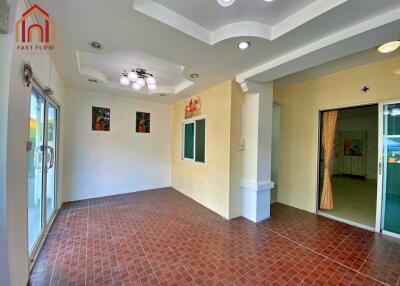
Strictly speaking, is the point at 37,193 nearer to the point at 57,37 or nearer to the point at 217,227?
the point at 57,37

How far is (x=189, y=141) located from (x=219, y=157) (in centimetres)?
152

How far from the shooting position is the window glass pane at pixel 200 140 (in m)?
4.20

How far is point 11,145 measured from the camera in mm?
1371

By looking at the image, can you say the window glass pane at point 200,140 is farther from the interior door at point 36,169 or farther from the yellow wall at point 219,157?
the interior door at point 36,169

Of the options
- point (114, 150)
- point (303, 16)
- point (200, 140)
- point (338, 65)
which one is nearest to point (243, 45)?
point (303, 16)

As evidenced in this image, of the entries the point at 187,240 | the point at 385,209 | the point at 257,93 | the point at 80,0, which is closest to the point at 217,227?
the point at 187,240

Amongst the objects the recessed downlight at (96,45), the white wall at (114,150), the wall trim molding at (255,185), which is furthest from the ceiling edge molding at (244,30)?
the white wall at (114,150)

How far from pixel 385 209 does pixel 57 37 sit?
539cm

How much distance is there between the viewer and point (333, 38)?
1.93m

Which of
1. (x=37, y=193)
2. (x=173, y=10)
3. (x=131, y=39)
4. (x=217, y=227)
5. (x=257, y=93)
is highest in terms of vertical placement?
(x=173, y=10)

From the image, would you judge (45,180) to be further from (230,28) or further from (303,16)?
(303,16)

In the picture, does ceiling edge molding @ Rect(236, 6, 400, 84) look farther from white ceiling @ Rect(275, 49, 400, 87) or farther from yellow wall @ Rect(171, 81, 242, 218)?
white ceiling @ Rect(275, 49, 400, 87)

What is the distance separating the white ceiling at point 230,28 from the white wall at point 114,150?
1.95m

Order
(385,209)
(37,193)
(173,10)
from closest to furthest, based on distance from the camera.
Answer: (173,10) < (37,193) < (385,209)
